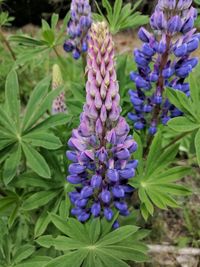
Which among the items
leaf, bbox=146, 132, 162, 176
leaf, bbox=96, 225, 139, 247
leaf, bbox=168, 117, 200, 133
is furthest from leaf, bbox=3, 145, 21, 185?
leaf, bbox=168, 117, 200, 133

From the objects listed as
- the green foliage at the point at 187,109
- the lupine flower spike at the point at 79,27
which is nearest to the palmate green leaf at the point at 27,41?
the lupine flower spike at the point at 79,27

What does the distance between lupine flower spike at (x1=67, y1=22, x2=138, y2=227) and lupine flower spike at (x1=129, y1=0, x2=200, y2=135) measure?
454 mm

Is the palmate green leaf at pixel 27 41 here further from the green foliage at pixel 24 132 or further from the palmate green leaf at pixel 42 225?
the palmate green leaf at pixel 42 225

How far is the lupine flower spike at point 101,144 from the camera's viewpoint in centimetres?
169

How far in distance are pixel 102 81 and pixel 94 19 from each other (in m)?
1.40

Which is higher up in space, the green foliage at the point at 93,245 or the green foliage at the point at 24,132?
the green foliage at the point at 24,132

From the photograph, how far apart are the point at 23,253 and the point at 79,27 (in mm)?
1353

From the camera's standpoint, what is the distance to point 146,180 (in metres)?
2.31

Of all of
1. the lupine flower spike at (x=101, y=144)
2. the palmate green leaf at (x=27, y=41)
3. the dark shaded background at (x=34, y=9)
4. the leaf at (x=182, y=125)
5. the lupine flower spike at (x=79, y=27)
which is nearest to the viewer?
the lupine flower spike at (x=101, y=144)

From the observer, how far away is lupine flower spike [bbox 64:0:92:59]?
2771 mm

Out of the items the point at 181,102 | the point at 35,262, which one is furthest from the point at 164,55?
the point at 35,262

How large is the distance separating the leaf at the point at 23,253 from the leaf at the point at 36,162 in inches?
15.1

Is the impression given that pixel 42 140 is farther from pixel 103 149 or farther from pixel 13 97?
pixel 103 149

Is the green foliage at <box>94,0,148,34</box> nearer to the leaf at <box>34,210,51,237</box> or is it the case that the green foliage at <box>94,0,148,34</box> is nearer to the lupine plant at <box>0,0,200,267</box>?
the lupine plant at <box>0,0,200,267</box>
